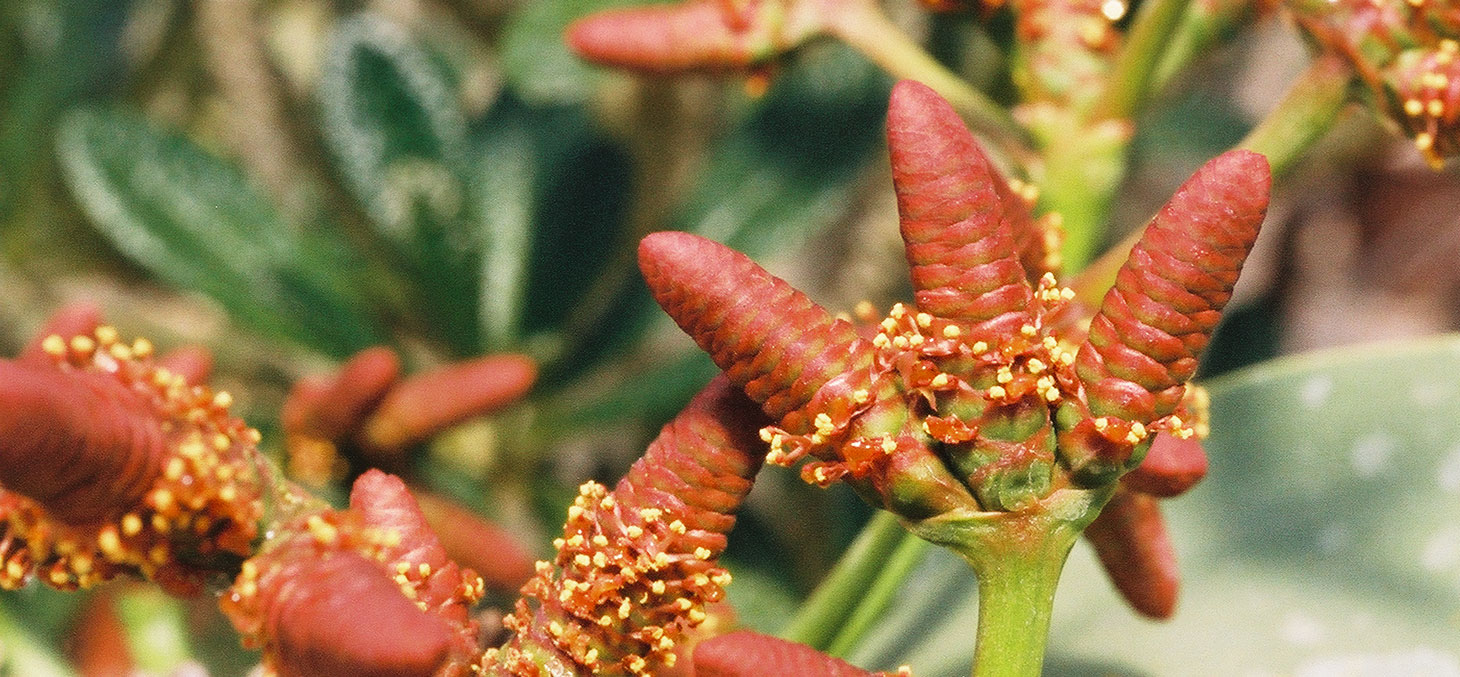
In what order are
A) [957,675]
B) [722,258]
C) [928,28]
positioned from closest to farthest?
[722,258] < [957,675] < [928,28]

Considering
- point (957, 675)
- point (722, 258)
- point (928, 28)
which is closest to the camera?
point (722, 258)

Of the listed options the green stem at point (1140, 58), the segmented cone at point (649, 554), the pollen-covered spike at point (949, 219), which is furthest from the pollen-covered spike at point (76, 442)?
the green stem at point (1140, 58)

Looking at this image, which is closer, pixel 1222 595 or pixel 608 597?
pixel 608 597

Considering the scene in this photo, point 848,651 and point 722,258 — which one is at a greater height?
point 722,258

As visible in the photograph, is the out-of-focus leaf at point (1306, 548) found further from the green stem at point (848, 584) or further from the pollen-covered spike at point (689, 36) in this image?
the pollen-covered spike at point (689, 36)

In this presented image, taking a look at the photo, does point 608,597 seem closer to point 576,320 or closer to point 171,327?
point 576,320

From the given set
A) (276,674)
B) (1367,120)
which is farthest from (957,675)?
(1367,120)

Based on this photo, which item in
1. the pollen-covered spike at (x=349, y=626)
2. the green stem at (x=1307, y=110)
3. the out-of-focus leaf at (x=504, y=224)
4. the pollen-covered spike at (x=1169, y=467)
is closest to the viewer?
the pollen-covered spike at (x=349, y=626)

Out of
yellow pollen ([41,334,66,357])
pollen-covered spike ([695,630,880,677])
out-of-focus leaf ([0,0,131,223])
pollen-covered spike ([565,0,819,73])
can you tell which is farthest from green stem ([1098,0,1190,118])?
out-of-focus leaf ([0,0,131,223])
